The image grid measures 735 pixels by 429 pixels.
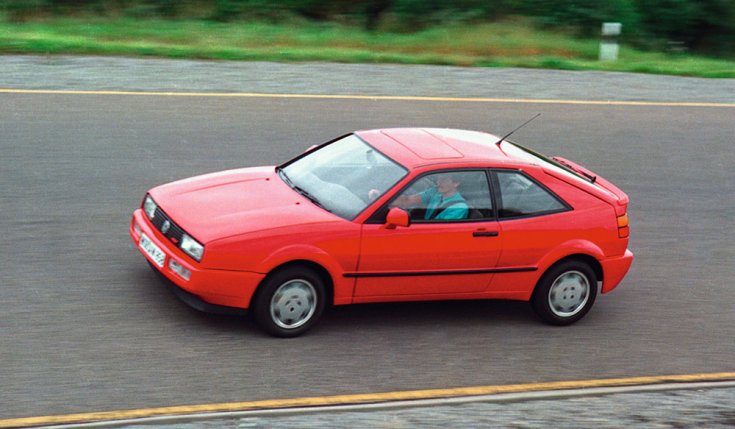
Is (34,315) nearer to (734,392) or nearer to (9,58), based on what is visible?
(734,392)

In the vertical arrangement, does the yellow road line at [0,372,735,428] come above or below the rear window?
below

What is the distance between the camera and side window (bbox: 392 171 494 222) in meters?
8.67

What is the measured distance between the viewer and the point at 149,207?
902 centimetres

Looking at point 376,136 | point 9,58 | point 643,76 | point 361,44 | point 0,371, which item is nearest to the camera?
point 0,371

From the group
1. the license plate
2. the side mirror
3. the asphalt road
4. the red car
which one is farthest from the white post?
the license plate

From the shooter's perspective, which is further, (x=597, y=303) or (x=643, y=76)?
(x=643, y=76)

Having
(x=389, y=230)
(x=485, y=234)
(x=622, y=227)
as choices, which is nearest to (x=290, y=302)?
(x=389, y=230)

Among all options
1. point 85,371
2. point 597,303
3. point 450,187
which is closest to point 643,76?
point 597,303

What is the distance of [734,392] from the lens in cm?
809

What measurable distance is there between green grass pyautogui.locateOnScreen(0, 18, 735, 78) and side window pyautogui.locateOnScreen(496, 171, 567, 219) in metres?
9.52

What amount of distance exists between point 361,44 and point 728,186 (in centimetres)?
884

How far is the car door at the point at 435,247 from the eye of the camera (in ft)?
27.9

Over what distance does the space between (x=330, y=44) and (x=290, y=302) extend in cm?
1271

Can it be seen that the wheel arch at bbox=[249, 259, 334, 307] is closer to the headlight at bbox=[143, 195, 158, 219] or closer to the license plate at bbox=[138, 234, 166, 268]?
the license plate at bbox=[138, 234, 166, 268]
